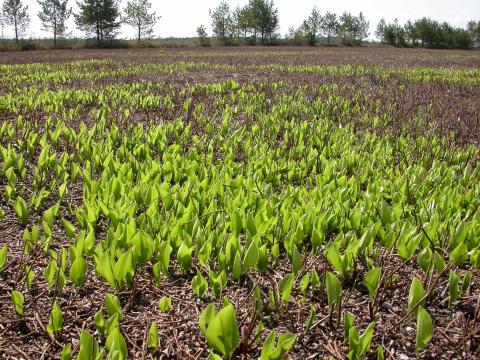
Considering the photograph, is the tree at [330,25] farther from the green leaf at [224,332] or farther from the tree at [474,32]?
the green leaf at [224,332]

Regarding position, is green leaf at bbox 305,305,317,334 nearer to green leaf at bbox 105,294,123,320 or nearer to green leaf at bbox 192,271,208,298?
green leaf at bbox 192,271,208,298

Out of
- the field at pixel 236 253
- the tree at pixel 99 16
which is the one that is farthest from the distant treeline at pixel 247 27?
the field at pixel 236 253

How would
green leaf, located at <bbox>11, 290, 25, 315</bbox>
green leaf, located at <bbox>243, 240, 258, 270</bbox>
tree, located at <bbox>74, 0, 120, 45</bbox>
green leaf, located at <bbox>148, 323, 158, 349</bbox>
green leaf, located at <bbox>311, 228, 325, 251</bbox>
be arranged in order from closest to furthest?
green leaf, located at <bbox>148, 323, 158, 349</bbox>
green leaf, located at <bbox>11, 290, 25, 315</bbox>
green leaf, located at <bbox>243, 240, 258, 270</bbox>
green leaf, located at <bbox>311, 228, 325, 251</bbox>
tree, located at <bbox>74, 0, 120, 45</bbox>

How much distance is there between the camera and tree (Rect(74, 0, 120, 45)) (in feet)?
185

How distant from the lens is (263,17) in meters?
70.8

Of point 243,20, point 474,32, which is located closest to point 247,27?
point 243,20

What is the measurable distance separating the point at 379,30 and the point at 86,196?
329 ft

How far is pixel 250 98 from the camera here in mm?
7699

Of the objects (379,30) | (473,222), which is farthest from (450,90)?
(379,30)

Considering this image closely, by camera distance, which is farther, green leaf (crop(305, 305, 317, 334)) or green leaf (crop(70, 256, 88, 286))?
green leaf (crop(70, 256, 88, 286))

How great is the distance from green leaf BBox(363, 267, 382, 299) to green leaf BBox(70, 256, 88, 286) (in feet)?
4.33

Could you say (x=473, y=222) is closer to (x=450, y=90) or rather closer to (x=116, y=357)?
(x=116, y=357)

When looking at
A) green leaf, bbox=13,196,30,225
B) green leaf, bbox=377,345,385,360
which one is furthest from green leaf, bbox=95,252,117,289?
green leaf, bbox=377,345,385,360

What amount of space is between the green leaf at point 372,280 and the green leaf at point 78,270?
4.33ft
